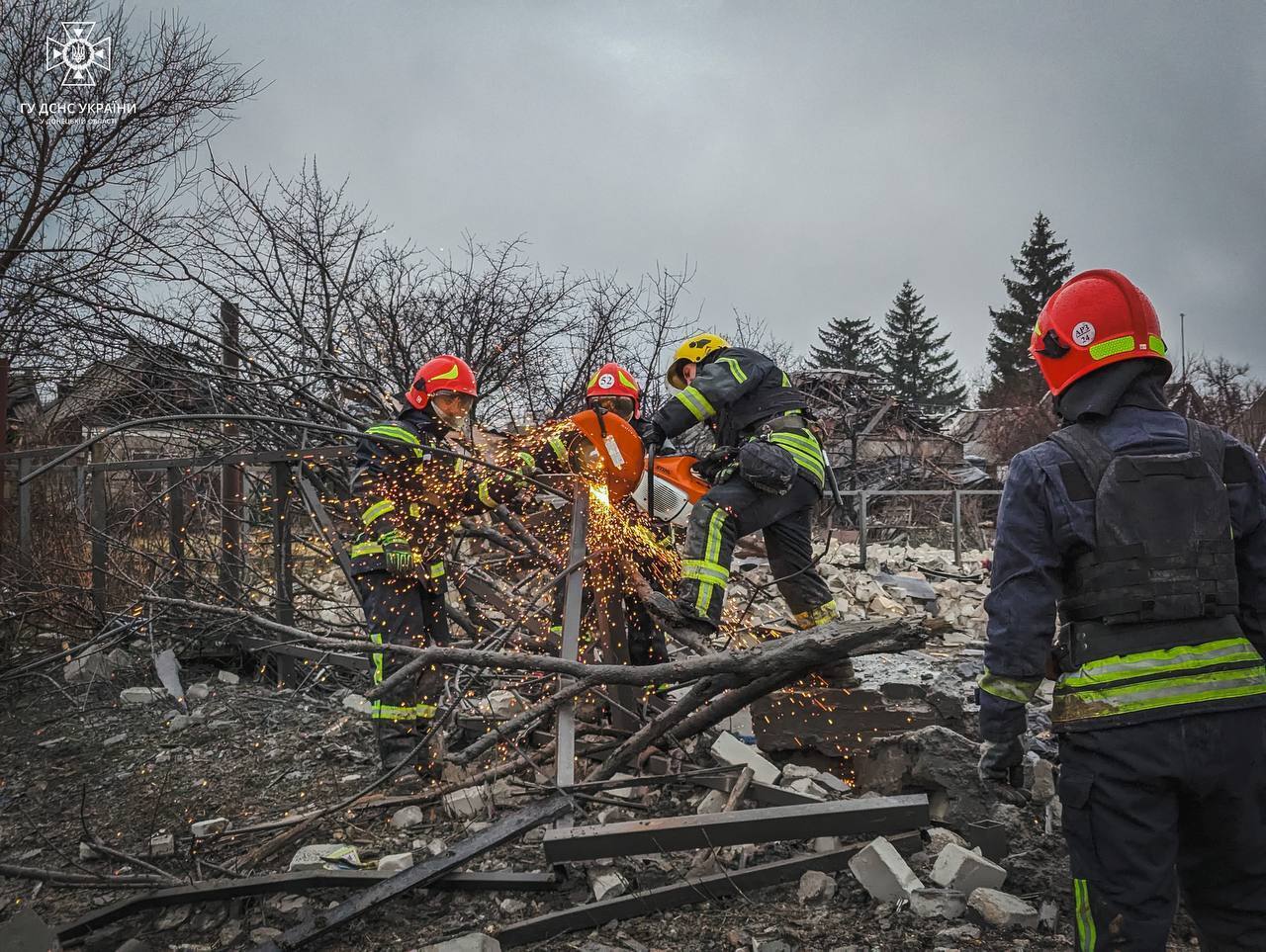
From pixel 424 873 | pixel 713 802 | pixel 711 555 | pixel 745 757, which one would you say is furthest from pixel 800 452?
pixel 424 873

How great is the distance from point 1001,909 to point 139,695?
5334 mm

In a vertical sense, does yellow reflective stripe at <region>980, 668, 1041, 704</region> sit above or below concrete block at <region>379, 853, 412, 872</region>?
above

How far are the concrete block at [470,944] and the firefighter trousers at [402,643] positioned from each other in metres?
1.57

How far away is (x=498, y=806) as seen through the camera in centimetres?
344

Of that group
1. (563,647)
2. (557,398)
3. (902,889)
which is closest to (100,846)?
(563,647)

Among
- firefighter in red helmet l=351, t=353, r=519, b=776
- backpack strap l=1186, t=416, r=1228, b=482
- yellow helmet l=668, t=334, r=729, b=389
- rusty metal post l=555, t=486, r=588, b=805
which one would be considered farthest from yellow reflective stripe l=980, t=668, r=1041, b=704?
yellow helmet l=668, t=334, r=729, b=389

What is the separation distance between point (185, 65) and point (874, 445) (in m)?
→ 14.8

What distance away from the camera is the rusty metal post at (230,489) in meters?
5.49

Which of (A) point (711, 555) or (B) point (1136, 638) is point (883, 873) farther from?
(A) point (711, 555)

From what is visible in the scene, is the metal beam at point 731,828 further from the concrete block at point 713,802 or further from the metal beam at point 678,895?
the concrete block at point 713,802

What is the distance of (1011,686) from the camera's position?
195 cm

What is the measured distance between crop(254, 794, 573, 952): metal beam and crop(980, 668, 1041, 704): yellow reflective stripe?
179cm

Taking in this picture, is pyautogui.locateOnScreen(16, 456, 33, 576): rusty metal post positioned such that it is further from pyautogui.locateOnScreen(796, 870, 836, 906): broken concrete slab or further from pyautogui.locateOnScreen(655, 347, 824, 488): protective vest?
pyautogui.locateOnScreen(796, 870, 836, 906): broken concrete slab

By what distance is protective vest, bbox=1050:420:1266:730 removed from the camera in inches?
70.8
